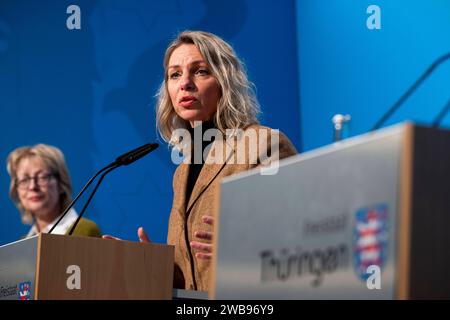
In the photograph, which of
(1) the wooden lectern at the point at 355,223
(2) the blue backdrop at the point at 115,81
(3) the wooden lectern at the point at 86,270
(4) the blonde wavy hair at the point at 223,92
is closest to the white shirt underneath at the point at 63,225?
(2) the blue backdrop at the point at 115,81

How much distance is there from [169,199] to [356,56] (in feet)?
4.17

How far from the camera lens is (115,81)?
14.4 feet

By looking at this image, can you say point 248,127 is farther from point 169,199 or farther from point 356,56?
point 169,199

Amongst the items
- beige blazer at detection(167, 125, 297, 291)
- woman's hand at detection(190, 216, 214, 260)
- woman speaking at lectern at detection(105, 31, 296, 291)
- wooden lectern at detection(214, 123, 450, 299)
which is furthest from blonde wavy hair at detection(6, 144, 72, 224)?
wooden lectern at detection(214, 123, 450, 299)

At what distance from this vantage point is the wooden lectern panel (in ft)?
6.63

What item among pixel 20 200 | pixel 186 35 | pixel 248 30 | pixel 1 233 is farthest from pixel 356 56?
pixel 1 233

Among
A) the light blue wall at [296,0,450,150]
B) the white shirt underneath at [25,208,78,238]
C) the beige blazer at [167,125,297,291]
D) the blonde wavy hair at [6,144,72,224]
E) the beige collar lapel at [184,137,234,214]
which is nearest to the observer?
the beige blazer at [167,125,297,291]

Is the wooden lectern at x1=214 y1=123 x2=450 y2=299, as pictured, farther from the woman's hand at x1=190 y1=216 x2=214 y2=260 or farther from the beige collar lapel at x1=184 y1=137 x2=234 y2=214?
the beige collar lapel at x1=184 y1=137 x2=234 y2=214

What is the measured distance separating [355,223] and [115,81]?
3340 mm

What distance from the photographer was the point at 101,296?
6.70 ft

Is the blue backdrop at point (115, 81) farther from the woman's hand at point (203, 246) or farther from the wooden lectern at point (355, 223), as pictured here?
the wooden lectern at point (355, 223)

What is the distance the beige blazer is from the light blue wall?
0.86 m

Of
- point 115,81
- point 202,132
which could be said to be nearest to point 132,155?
point 202,132

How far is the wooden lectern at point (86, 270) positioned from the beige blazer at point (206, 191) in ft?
0.78
